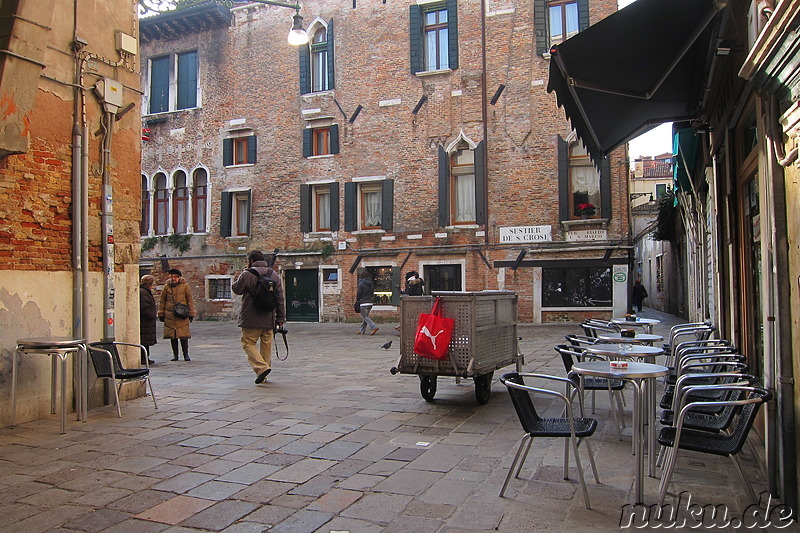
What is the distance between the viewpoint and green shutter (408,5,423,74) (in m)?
20.0

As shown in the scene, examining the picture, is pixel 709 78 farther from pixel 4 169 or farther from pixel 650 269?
pixel 650 269

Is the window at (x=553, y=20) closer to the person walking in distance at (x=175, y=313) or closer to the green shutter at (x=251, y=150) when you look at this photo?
the green shutter at (x=251, y=150)

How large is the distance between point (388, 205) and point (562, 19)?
25.0 ft

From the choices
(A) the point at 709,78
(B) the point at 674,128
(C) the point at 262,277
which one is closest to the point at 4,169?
(C) the point at 262,277

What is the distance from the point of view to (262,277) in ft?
Answer: 27.3

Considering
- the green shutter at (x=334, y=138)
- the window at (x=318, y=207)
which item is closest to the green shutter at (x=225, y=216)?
the window at (x=318, y=207)

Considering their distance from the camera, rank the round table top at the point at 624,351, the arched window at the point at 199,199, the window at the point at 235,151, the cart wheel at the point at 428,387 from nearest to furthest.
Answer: the round table top at the point at 624,351
the cart wheel at the point at 428,387
the window at the point at 235,151
the arched window at the point at 199,199

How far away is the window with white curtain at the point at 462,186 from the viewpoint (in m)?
19.8

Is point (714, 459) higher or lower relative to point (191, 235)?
lower

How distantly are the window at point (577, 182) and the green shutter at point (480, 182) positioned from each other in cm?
222

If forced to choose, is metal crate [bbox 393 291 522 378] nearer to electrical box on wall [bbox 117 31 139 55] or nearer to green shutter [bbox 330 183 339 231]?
electrical box on wall [bbox 117 31 139 55]

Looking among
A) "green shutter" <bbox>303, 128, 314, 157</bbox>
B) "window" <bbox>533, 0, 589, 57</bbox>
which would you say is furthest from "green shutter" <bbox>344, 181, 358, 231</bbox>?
"window" <bbox>533, 0, 589, 57</bbox>

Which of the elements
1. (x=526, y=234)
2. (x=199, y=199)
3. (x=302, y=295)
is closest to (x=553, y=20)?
(x=526, y=234)

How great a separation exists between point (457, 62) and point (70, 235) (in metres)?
15.2
